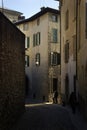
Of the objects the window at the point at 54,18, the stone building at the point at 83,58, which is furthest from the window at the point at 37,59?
the stone building at the point at 83,58

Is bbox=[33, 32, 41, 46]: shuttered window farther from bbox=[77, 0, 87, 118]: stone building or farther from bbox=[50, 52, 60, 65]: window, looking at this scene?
bbox=[77, 0, 87, 118]: stone building

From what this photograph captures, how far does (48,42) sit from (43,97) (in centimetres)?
658

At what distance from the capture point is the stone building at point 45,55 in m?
51.4

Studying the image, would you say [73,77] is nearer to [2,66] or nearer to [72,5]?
[72,5]

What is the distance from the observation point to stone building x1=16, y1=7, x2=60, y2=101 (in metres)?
51.4

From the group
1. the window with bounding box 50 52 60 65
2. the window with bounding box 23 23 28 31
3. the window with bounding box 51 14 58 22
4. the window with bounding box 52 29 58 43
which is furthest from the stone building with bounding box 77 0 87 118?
the window with bounding box 23 23 28 31

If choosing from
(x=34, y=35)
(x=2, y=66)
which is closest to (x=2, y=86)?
(x=2, y=66)

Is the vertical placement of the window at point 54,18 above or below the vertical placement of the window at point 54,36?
above

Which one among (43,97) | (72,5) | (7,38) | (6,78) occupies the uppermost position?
(72,5)

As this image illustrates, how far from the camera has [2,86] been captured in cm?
1541

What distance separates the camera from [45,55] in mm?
52406

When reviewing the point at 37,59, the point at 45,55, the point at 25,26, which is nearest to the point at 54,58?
the point at 45,55

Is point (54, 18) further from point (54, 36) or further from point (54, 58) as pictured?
point (54, 58)

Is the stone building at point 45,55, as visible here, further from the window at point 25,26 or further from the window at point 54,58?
the window at point 25,26
